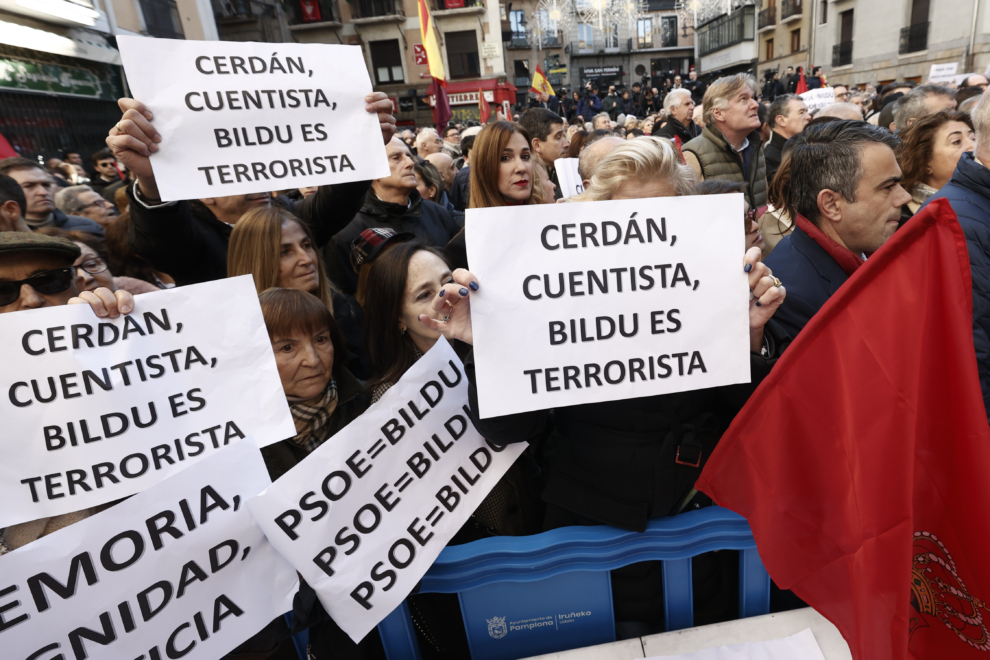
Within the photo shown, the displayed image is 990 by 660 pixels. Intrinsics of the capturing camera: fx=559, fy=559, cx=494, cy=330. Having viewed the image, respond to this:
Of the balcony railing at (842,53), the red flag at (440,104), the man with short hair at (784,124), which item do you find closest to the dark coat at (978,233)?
the man with short hair at (784,124)

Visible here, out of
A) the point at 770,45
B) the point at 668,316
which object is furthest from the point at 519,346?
the point at 770,45

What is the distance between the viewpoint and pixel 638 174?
158 cm

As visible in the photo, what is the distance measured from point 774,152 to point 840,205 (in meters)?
3.34

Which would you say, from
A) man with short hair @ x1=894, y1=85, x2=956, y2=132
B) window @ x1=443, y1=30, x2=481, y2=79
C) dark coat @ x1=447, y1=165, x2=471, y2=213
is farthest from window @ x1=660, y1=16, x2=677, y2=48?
dark coat @ x1=447, y1=165, x2=471, y2=213

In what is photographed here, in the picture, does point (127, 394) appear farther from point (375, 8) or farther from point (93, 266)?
point (375, 8)

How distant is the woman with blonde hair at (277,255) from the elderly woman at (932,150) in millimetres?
2890

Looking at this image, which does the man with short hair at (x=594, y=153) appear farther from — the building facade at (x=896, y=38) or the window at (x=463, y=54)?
the window at (x=463, y=54)

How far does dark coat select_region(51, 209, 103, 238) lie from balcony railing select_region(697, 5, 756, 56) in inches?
1344

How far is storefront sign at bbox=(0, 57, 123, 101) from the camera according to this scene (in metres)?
9.55

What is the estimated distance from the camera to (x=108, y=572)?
3.76ft

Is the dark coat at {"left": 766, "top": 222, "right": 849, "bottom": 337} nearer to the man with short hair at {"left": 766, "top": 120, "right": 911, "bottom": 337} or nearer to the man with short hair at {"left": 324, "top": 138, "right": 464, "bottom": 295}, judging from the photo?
the man with short hair at {"left": 766, "top": 120, "right": 911, "bottom": 337}

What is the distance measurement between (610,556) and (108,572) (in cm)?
112

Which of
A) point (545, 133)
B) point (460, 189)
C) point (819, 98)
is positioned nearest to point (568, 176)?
point (545, 133)

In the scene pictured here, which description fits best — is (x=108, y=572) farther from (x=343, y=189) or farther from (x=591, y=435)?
(x=343, y=189)
